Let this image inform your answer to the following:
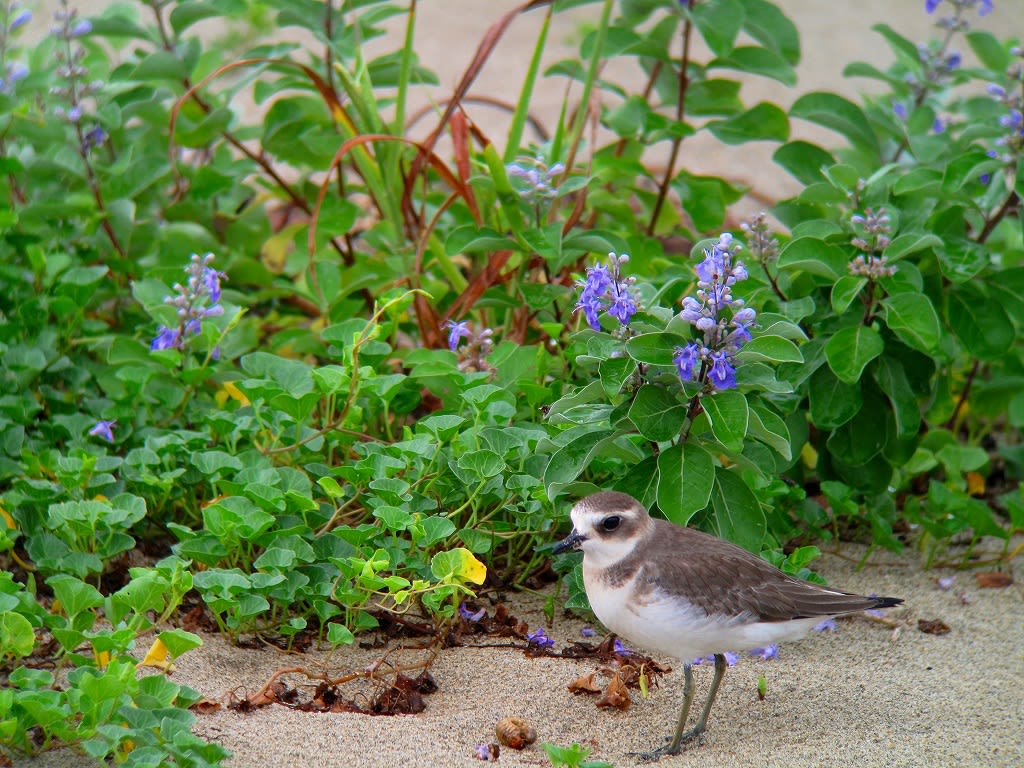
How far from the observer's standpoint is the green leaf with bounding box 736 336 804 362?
3205 millimetres

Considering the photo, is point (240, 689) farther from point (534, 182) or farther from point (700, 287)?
point (534, 182)

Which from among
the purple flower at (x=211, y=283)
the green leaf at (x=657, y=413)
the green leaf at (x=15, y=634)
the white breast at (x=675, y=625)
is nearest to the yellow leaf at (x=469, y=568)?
the white breast at (x=675, y=625)

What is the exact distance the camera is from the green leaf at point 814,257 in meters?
3.85

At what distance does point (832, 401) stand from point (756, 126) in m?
1.43

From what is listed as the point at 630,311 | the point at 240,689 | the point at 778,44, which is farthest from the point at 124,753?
the point at 778,44

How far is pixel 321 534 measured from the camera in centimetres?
359

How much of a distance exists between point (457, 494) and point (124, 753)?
132cm

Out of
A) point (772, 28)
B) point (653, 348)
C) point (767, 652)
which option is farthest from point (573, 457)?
point (772, 28)

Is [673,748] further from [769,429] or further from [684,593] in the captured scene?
[769,429]

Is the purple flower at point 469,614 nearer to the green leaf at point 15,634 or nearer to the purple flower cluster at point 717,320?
the purple flower cluster at point 717,320

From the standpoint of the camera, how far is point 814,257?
12.7ft

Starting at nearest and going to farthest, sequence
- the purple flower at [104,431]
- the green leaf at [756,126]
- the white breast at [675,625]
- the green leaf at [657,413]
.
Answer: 1. the white breast at [675,625]
2. the green leaf at [657,413]
3. the purple flower at [104,431]
4. the green leaf at [756,126]

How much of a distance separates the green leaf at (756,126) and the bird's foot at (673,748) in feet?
8.40

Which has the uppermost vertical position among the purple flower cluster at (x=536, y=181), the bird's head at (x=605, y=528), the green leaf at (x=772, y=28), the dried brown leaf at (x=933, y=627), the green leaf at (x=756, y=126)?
the green leaf at (x=772, y=28)
